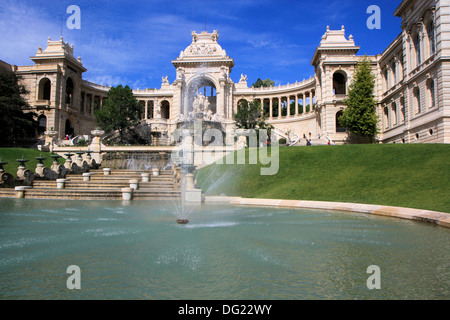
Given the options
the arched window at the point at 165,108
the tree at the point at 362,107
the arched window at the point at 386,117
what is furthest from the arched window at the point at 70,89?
the arched window at the point at 386,117

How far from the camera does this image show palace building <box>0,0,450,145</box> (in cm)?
3272

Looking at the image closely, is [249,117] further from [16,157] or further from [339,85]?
[16,157]

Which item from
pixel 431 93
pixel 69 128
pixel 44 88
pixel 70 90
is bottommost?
pixel 431 93

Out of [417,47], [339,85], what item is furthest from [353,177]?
[339,85]

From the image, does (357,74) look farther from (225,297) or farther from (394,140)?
(225,297)

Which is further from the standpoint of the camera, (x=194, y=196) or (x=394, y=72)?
(x=394, y=72)

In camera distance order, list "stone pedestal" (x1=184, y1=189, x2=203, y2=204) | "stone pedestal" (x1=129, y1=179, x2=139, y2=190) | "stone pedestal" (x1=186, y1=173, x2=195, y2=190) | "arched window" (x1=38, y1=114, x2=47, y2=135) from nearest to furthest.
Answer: "stone pedestal" (x1=184, y1=189, x2=203, y2=204), "stone pedestal" (x1=186, y1=173, x2=195, y2=190), "stone pedestal" (x1=129, y1=179, x2=139, y2=190), "arched window" (x1=38, y1=114, x2=47, y2=135)

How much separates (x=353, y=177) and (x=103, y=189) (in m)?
16.9

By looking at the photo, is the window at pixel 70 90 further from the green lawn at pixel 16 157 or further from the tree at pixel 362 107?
the tree at pixel 362 107

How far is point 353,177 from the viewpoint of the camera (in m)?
19.1

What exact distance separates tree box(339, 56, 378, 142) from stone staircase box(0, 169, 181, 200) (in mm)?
28624

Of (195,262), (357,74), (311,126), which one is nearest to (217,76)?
(311,126)

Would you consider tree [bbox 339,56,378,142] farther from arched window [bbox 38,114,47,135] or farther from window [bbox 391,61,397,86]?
arched window [bbox 38,114,47,135]

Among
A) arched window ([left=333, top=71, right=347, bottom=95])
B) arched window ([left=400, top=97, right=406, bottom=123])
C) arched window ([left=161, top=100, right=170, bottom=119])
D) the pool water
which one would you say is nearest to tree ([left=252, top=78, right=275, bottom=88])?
arched window ([left=161, top=100, right=170, bottom=119])
